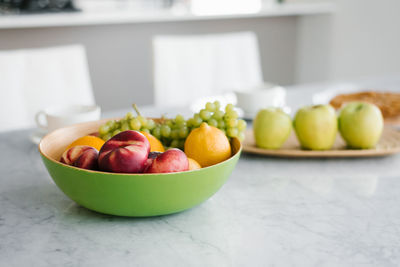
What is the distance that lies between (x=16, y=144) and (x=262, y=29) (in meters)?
2.68

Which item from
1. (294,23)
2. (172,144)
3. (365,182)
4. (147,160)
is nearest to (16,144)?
(172,144)

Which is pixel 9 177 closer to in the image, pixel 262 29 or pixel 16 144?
pixel 16 144

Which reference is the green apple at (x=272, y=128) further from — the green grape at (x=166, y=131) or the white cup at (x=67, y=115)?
the white cup at (x=67, y=115)

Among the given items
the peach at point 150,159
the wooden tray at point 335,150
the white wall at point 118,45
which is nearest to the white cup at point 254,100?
the wooden tray at point 335,150

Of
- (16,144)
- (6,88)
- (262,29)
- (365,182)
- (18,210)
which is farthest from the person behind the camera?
(262,29)

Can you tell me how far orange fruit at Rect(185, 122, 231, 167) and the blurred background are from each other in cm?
137

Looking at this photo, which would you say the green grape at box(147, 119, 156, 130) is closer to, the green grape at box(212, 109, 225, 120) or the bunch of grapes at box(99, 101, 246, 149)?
the bunch of grapes at box(99, 101, 246, 149)

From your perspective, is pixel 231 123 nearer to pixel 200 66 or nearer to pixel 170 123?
pixel 170 123

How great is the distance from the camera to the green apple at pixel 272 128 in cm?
99

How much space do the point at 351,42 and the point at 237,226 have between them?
2.77m

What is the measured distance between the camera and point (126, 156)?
64 cm

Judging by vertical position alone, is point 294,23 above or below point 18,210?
above

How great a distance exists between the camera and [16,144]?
3.71 feet

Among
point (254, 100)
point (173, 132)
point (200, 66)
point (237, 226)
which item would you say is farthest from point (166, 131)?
point (200, 66)
